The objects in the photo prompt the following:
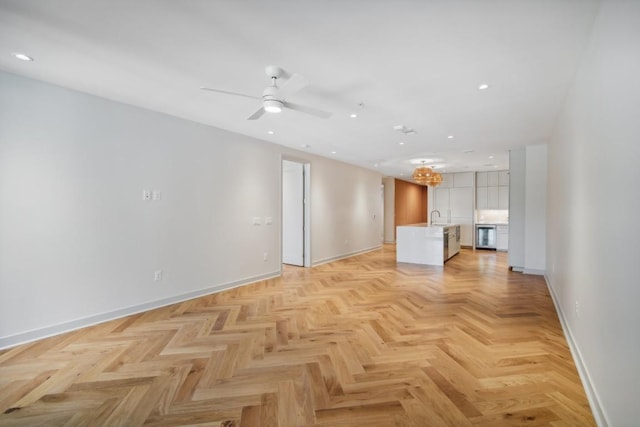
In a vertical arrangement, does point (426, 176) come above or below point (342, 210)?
above

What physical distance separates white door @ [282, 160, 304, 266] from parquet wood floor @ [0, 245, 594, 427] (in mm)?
2656

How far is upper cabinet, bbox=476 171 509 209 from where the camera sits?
29.0 ft

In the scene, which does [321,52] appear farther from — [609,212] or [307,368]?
[307,368]

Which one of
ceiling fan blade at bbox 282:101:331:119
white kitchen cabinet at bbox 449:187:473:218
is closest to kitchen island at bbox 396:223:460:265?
white kitchen cabinet at bbox 449:187:473:218

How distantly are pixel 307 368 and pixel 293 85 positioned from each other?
2.26 metres

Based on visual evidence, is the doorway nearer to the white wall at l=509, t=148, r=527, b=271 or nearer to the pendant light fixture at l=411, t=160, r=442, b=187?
the pendant light fixture at l=411, t=160, r=442, b=187

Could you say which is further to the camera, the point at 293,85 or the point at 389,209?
the point at 389,209

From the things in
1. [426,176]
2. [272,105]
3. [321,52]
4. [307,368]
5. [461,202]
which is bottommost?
[307,368]

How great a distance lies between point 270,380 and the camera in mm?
2215

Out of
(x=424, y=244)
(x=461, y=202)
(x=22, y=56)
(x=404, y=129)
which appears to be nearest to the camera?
(x=22, y=56)

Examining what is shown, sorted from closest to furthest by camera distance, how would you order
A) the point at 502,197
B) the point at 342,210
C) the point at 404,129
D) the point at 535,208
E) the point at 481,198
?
1. the point at 404,129
2. the point at 535,208
3. the point at 342,210
4. the point at 502,197
5. the point at 481,198

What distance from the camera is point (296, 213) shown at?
664 cm

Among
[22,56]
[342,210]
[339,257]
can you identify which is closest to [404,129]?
[342,210]

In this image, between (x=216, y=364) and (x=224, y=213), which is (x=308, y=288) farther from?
(x=216, y=364)
